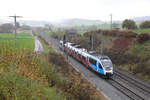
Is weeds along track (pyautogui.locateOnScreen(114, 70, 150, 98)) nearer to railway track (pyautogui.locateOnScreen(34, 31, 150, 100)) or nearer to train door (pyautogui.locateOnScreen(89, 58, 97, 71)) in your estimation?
railway track (pyautogui.locateOnScreen(34, 31, 150, 100))

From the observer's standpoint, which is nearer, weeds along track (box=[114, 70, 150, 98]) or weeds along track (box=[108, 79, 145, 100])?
weeds along track (box=[108, 79, 145, 100])

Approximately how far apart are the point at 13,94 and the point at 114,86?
50.3 feet

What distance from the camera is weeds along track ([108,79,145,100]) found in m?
16.8

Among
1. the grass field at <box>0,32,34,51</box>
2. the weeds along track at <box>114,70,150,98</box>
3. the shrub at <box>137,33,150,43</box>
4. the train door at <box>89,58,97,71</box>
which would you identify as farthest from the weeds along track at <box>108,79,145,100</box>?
the shrub at <box>137,33,150,43</box>

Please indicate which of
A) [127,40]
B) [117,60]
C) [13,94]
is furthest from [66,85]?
[127,40]

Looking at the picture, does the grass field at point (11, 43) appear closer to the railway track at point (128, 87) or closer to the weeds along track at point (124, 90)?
the weeds along track at point (124, 90)

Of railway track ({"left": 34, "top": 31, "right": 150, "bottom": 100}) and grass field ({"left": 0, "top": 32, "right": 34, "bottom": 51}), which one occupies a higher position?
grass field ({"left": 0, "top": 32, "right": 34, "bottom": 51})

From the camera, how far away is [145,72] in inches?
925

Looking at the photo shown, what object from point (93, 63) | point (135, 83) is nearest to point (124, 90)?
point (135, 83)

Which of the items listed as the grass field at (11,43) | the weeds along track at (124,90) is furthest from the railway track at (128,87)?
the grass field at (11,43)

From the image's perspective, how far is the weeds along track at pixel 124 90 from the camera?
1684 cm

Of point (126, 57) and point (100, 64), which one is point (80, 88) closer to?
point (100, 64)

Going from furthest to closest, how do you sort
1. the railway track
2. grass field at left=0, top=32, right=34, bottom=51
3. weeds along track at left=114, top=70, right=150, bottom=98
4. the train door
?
the train door
weeds along track at left=114, top=70, right=150, bottom=98
the railway track
grass field at left=0, top=32, right=34, bottom=51

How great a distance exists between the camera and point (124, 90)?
18828 mm
